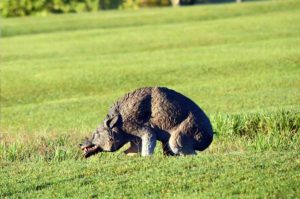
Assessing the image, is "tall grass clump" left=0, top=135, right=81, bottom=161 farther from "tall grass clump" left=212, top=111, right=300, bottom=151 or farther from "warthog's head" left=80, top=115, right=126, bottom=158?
"tall grass clump" left=212, top=111, right=300, bottom=151

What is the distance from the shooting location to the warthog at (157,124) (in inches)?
454

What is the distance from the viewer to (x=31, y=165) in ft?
39.3

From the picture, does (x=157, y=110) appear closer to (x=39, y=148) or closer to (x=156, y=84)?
(x=39, y=148)

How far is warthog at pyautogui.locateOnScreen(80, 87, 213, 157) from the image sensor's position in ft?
37.8

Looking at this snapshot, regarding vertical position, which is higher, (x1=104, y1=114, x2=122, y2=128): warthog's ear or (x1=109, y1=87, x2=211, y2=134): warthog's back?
A: (x1=109, y1=87, x2=211, y2=134): warthog's back

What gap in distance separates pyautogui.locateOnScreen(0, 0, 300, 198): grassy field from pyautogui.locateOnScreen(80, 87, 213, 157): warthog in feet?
0.67

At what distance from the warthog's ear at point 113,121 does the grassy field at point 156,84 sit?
43 centimetres

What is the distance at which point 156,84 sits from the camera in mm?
24516

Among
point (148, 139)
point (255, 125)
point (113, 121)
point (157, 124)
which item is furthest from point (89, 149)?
point (255, 125)

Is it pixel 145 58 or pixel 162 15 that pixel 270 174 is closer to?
pixel 145 58

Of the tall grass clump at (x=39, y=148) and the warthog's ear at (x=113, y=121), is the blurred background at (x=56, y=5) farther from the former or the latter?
the warthog's ear at (x=113, y=121)

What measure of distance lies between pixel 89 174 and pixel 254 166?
177 centimetres

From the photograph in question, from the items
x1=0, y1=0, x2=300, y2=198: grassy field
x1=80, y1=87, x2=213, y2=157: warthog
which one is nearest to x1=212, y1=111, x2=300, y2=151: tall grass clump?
x1=0, y1=0, x2=300, y2=198: grassy field

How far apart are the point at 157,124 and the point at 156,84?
12946mm
